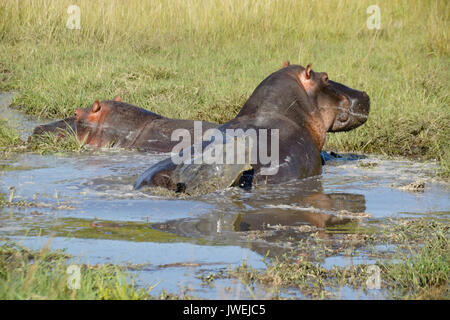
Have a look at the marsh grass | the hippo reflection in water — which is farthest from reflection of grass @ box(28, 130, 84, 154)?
the marsh grass

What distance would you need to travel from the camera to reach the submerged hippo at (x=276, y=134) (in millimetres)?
4996

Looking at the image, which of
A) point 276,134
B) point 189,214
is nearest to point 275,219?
point 189,214

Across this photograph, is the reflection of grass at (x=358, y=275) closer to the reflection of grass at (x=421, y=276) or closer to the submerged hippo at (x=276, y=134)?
the reflection of grass at (x=421, y=276)

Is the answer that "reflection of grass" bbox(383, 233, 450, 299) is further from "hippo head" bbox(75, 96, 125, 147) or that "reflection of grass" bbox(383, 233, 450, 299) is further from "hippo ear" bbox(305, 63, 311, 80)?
"hippo head" bbox(75, 96, 125, 147)

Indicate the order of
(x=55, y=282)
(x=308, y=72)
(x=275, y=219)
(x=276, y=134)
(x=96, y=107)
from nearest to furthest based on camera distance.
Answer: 1. (x=55, y=282)
2. (x=275, y=219)
3. (x=276, y=134)
4. (x=308, y=72)
5. (x=96, y=107)

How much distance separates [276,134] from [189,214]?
1.29m

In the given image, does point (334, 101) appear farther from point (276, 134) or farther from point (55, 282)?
point (55, 282)

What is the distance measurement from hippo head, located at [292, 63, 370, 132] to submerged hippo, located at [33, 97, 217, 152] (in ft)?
4.42

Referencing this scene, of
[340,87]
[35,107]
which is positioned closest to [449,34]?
[340,87]

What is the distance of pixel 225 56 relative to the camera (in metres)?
10.8

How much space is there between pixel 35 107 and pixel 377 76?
423cm

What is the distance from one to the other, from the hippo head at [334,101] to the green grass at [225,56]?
2.84 ft

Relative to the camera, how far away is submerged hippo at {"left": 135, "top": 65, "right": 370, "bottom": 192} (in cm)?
500

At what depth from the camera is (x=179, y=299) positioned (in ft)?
9.91
